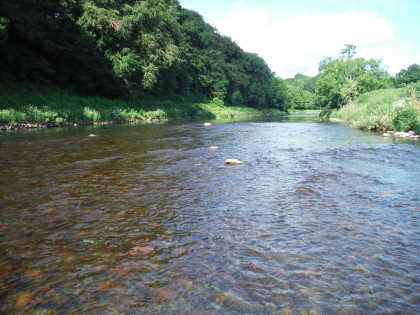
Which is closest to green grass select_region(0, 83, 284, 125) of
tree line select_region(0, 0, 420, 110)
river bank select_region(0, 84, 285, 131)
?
river bank select_region(0, 84, 285, 131)

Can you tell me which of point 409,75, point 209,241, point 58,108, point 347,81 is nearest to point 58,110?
point 58,108

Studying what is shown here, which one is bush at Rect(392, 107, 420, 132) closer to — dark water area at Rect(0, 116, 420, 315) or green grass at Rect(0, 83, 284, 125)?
dark water area at Rect(0, 116, 420, 315)

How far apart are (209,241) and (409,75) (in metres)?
155

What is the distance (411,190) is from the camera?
7.34 metres

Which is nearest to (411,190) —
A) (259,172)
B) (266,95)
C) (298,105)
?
(259,172)

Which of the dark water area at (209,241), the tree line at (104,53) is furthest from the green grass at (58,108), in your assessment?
the dark water area at (209,241)

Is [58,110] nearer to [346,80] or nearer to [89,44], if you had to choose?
[89,44]

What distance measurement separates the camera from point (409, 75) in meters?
131

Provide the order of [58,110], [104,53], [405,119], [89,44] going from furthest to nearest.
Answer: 1. [104,53]
2. [89,44]
3. [58,110]
4. [405,119]

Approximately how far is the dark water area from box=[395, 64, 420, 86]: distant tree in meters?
144

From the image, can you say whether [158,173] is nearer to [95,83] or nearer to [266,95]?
[95,83]

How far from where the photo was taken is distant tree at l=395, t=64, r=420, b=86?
417 ft

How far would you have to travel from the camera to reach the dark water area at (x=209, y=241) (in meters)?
3.29

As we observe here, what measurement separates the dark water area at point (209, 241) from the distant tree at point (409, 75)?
144 m
